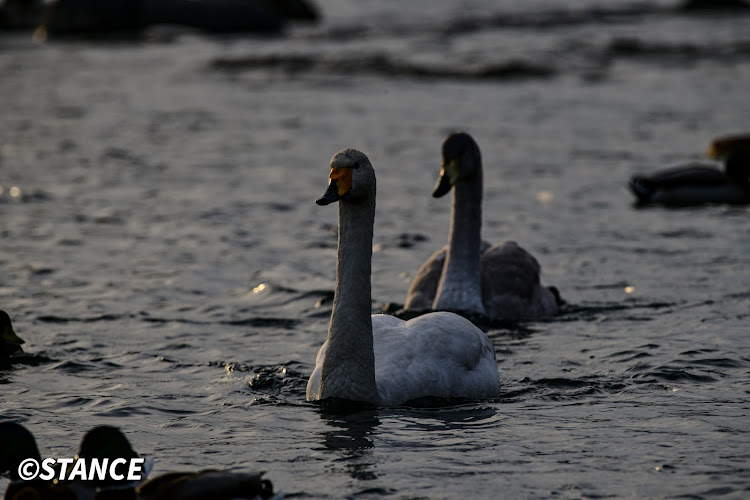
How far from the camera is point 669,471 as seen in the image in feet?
24.6

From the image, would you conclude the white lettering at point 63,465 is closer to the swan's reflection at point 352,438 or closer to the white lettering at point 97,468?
the white lettering at point 97,468

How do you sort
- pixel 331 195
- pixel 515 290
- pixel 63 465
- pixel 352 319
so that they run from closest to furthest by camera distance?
pixel 63 465
pixel 331 195
pixel 352 319
pixel 515 290

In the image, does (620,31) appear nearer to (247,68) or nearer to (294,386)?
(247,68)

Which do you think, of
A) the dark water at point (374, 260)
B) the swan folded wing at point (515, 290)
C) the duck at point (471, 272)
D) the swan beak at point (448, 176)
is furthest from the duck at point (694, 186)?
the swan beak at point (448, 176)

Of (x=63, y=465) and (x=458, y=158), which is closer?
(x=63, y=465)

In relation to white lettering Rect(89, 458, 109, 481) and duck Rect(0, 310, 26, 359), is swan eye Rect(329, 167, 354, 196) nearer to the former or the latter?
white lettering Rect(89, 458, 109, 481)

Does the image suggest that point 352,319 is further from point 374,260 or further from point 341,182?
point 374,260

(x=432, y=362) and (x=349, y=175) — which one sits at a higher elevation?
(x=349, y=175)

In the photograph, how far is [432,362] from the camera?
8.90 meters

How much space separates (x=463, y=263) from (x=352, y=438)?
3.77m

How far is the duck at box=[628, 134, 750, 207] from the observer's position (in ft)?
55.0

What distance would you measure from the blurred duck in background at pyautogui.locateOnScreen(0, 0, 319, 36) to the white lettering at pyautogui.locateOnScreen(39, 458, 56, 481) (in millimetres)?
33654

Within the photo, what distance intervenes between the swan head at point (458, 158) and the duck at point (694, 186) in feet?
17.7

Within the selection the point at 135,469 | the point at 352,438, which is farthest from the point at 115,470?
the point at 352,438
